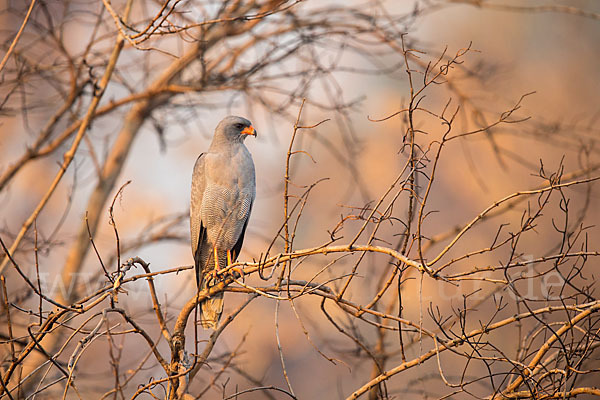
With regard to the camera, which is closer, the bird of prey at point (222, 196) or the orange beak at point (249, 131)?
the bird of prey at point (222, 196)

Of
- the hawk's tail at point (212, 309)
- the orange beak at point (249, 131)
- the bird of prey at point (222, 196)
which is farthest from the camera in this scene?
the orange beak at point (249, 131)

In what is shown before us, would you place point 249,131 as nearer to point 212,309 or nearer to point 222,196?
point 222,196

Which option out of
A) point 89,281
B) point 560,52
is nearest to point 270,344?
point 89,281

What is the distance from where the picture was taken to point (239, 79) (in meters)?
5.10

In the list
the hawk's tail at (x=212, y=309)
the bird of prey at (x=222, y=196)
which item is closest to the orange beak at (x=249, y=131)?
the bird of prey at (x=222, y=196)

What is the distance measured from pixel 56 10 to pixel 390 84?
19.2 m

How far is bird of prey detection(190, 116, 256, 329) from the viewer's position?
4.46 m

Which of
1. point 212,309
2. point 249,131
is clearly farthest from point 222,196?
point 212,309

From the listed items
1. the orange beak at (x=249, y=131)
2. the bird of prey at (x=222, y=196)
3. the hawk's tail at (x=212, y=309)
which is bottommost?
the hawk's tail at (x=212, y=309)

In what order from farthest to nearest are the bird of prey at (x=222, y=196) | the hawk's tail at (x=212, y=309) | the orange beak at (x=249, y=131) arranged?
the orange beak at (x=249, y=131), the bird of prey at (x=222, y=196), the hawk's tail at (x=212, y=309)

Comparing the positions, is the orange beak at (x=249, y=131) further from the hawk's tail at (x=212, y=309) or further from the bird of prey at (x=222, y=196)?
the hawk's tail at (x=212, y=309)

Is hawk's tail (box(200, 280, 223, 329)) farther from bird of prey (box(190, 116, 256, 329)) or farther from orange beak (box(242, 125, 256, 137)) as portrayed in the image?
orange beak (box(242, 125, 256, 137))

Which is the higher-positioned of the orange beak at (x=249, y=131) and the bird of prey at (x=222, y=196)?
the orange beak at (x=249, y=131)

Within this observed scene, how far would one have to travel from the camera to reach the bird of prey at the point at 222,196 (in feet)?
14.6
